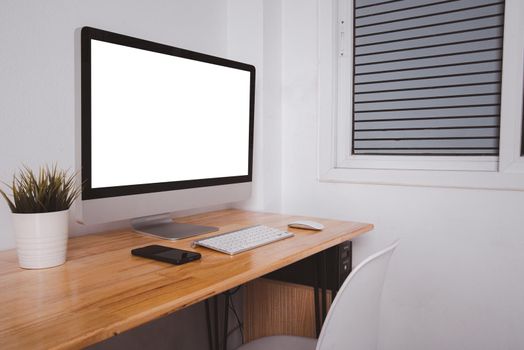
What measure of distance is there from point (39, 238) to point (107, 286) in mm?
239

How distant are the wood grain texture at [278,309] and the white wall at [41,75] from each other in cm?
76

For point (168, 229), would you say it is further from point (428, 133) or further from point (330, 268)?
point (428, 133)

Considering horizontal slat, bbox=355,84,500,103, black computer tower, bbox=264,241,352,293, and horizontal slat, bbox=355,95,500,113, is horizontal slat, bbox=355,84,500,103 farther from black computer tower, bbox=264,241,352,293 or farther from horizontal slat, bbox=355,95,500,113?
black computer tower, bbox=264,241,352,293

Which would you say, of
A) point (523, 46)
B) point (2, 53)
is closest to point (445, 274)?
point (523, 46)

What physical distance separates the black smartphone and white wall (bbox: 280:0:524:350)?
0.93 metres

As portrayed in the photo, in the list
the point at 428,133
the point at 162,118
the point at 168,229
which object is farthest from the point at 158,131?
the point at 428,133

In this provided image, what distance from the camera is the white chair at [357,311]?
2.79 feet

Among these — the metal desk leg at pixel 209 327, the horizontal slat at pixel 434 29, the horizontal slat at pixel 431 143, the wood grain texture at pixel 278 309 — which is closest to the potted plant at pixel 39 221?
the metal desk leg at pixel 209 327

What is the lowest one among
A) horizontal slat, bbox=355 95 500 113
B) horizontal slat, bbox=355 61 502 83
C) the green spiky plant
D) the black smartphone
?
the black smartphone

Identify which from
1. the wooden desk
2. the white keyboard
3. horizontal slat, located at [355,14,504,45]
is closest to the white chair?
the wooden desk

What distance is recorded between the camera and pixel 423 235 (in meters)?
1.71

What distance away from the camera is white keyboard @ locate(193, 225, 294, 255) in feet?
3.90

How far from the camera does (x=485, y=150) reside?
64.1 inches

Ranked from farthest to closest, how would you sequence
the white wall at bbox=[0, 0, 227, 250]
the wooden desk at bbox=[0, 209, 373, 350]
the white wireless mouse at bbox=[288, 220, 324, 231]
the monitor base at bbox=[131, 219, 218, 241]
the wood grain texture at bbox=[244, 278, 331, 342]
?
the wood grain texture at bbox=[244, 278, 331, 342] → the white wireless mouse at bbox=[288, 220, 324, 231] → the monitor base at bbox=[131, 219, 218, 241] → the white wall at bbox=[0, 0, 227, 250] → the wooden desk at bbox=[0, 209, 373, 350]
